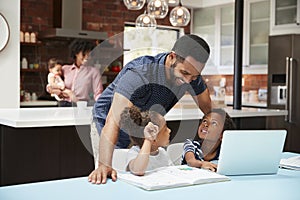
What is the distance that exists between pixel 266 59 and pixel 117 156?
486cm

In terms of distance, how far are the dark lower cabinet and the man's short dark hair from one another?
1549 millimetres

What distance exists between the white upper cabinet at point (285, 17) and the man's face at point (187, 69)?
166 inches

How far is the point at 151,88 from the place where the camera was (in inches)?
82.4

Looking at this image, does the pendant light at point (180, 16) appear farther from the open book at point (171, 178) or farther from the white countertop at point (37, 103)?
the open book at point (171, 178)

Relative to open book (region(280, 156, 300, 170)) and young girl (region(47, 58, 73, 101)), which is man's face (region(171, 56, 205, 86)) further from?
young girl (region(47, 58, 73, 101))

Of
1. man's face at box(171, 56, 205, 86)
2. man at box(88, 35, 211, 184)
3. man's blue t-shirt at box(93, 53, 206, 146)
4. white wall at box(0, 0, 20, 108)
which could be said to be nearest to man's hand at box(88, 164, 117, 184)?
man at box(88, 35, 211, 184)

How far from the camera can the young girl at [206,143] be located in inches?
78.6

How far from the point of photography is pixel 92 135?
93.2 inches

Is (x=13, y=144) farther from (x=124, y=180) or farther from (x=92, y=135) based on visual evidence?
(x=124, y=180)

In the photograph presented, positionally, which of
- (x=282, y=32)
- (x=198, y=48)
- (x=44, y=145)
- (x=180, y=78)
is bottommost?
(x=44, y=145)

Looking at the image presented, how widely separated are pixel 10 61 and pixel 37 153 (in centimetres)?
181

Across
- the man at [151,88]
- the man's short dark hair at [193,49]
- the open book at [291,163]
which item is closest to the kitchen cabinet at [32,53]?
the man at [151,88]

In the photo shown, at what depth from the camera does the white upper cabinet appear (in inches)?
229

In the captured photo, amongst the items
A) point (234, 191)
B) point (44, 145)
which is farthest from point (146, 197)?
point (44, 145)
